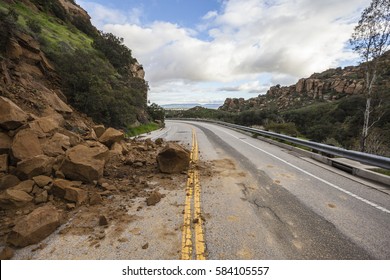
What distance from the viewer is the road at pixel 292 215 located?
3.16 m

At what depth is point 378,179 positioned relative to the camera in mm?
6242

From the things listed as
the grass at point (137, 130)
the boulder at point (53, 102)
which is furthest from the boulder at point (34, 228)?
the grass at point (137, 130)

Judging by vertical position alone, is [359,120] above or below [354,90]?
below

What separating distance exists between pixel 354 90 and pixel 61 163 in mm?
63986

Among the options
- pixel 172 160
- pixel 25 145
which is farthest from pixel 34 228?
pixel 172 160

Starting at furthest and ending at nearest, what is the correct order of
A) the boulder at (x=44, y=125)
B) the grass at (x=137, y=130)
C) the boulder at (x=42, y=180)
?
1. the grass at (x=137, y=130)
2. the boulder at (x=44, y=125)
3. the boulder at (x=42, y=180)

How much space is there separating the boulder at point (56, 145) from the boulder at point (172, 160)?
291cm

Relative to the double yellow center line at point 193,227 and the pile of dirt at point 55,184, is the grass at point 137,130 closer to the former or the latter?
the pile of dirt at point 55,184

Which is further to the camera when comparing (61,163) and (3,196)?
(61,163)

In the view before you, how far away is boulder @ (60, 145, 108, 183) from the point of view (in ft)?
17.5

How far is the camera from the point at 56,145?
643cm

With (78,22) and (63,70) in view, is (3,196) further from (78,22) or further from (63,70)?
(78,22)

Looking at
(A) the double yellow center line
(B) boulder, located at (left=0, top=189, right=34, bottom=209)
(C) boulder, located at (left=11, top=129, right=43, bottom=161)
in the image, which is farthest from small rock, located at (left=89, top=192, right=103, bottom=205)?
(C) boulder, located at (left=11, top=129, right=43, bottom=161)

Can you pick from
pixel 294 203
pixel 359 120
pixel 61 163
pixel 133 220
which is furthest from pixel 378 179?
pixel 359 120
